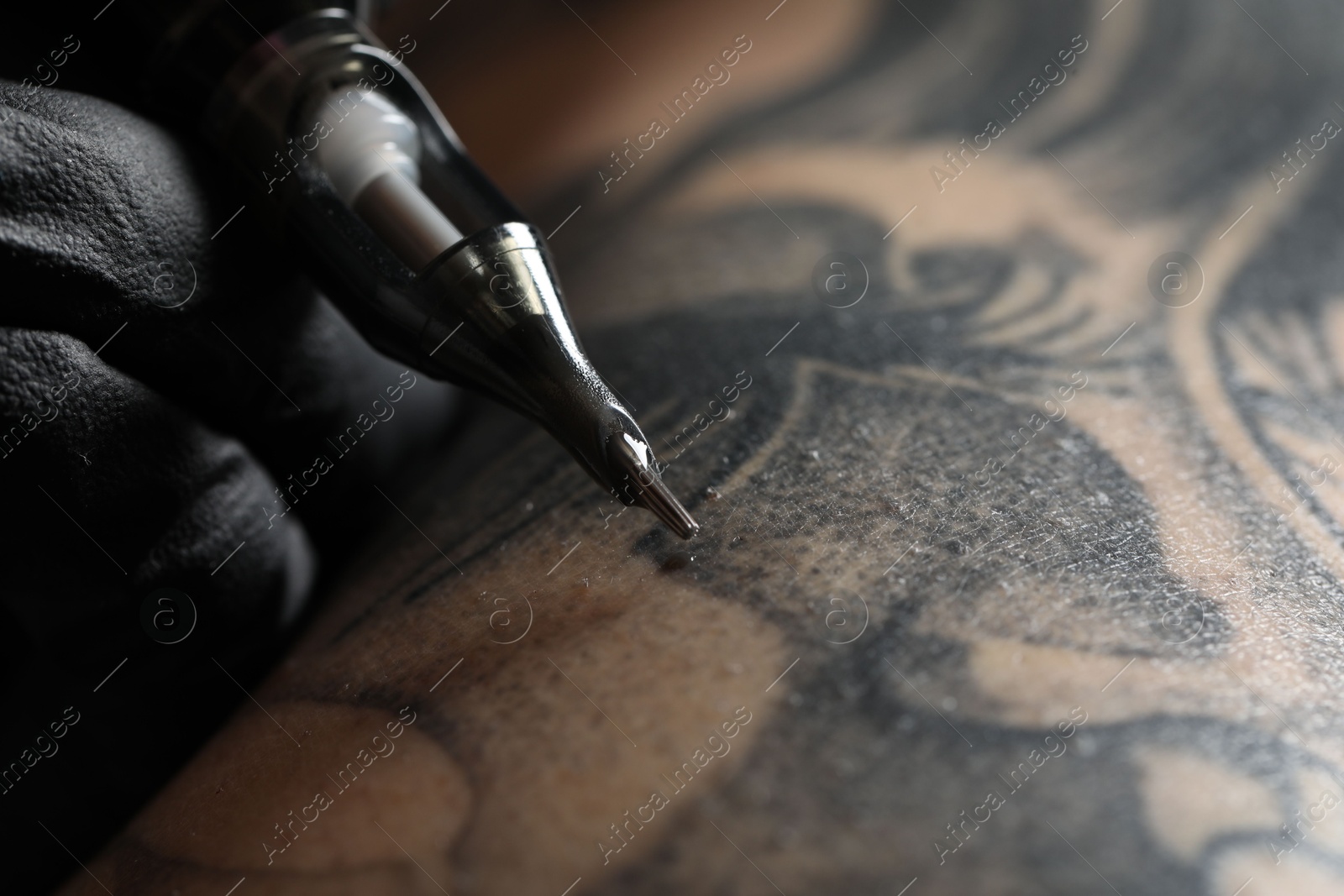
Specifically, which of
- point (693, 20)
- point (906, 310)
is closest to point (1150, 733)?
point (906, 310)

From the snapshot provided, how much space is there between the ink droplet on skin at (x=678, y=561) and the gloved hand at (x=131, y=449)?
25 cm

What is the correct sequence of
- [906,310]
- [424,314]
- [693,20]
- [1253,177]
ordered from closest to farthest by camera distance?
[424,314] < [906,310] < [1253,177] < [693,20]

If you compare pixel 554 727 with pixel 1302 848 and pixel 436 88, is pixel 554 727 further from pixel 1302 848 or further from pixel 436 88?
pixel 436 88

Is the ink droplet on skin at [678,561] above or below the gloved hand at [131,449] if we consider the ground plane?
below

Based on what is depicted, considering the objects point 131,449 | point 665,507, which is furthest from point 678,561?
point 131,449

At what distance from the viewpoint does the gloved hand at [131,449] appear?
51 cm

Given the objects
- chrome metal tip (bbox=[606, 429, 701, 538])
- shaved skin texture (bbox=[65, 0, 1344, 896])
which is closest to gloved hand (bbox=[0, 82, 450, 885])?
shaved skin texture (bbox=[65, 0, 1344, 896])

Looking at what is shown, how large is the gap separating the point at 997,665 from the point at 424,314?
0.33 m

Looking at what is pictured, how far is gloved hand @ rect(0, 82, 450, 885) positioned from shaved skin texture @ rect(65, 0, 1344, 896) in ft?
0.16

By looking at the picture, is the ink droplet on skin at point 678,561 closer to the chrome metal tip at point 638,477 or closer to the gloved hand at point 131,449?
the chrome metal tip at point 638,477

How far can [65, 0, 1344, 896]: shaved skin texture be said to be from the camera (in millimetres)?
414

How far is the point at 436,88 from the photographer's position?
42.8 inches

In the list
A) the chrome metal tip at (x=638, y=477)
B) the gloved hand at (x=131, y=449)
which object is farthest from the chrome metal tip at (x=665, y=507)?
the gloved hand at (x=131, y=449)

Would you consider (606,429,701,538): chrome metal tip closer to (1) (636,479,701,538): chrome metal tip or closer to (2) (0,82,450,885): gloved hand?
(1) (636,479,701,538): chrome metal tip
